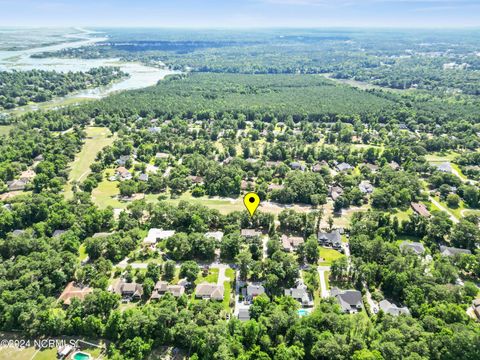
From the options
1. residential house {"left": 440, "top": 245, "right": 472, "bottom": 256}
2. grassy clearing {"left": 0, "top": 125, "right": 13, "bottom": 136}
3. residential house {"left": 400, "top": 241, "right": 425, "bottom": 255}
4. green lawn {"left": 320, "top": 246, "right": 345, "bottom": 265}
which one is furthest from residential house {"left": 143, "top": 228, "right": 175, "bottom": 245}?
grassy clearing {"left": 0, "top": 125, "right": 13, "bottom": 136}

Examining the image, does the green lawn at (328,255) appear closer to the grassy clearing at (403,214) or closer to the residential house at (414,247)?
the residential house at (414,247)

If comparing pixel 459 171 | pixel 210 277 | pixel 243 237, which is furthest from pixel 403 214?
pixel 210 277

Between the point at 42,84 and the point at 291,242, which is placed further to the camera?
the point at 42,84

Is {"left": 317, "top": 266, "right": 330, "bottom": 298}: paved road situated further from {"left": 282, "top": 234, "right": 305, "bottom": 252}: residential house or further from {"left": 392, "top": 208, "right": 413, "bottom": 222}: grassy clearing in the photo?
{"left": 392, "top": 208, "right": 413, "bottom": 222}: grassy clearing

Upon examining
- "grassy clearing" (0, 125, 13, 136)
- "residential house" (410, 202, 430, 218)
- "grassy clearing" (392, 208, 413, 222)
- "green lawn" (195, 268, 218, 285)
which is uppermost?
"grassy clearing" (0, 125, 13, 136)

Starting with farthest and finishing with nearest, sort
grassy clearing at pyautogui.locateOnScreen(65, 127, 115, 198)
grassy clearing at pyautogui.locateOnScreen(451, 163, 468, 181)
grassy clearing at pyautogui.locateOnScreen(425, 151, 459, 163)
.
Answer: grassy clearing at pyautogui.locateOnScreen(425, 151, 459, 163) < grassy clearing at pyautogui.locateOnScreen(451, 163, 468, 181) < grassy clearing at pyautogui.locateOnScreen(65, 127, 115, 198)

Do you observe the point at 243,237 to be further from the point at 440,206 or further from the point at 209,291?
the point at 440,206
